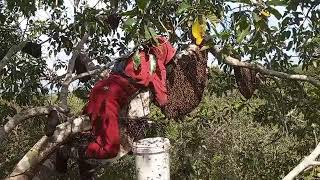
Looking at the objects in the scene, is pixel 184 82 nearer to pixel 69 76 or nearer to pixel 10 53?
pixel 69 76

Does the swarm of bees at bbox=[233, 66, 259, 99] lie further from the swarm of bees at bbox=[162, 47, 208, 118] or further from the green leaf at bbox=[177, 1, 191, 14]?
the green leaf at bbox=[177, 1, 191, 14]

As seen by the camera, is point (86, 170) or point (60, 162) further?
point (60, 162)

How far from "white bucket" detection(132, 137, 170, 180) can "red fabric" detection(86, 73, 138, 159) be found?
127cm

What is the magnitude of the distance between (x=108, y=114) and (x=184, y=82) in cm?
67

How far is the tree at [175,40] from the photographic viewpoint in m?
2.34

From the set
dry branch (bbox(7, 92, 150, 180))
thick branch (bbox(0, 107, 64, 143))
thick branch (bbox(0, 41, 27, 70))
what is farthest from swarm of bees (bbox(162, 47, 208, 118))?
thick branch (bbox(0, 41, 27, 70))

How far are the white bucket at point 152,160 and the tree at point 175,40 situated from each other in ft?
1.75

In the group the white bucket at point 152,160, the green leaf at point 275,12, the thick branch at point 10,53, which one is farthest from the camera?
the thick branch at point 10,53

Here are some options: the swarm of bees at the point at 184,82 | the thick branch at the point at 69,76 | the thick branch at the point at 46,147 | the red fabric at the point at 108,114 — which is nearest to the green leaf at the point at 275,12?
the red fabric at the point at 108,114

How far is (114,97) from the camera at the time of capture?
3.27 m

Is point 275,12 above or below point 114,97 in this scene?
above

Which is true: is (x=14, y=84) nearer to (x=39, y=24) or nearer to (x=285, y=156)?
(x=39, y=24)

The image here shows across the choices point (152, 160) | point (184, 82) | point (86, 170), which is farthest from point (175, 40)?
point (152, 160)

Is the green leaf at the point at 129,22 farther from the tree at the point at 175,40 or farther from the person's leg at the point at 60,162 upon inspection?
the person's leg at the point at 60,162
